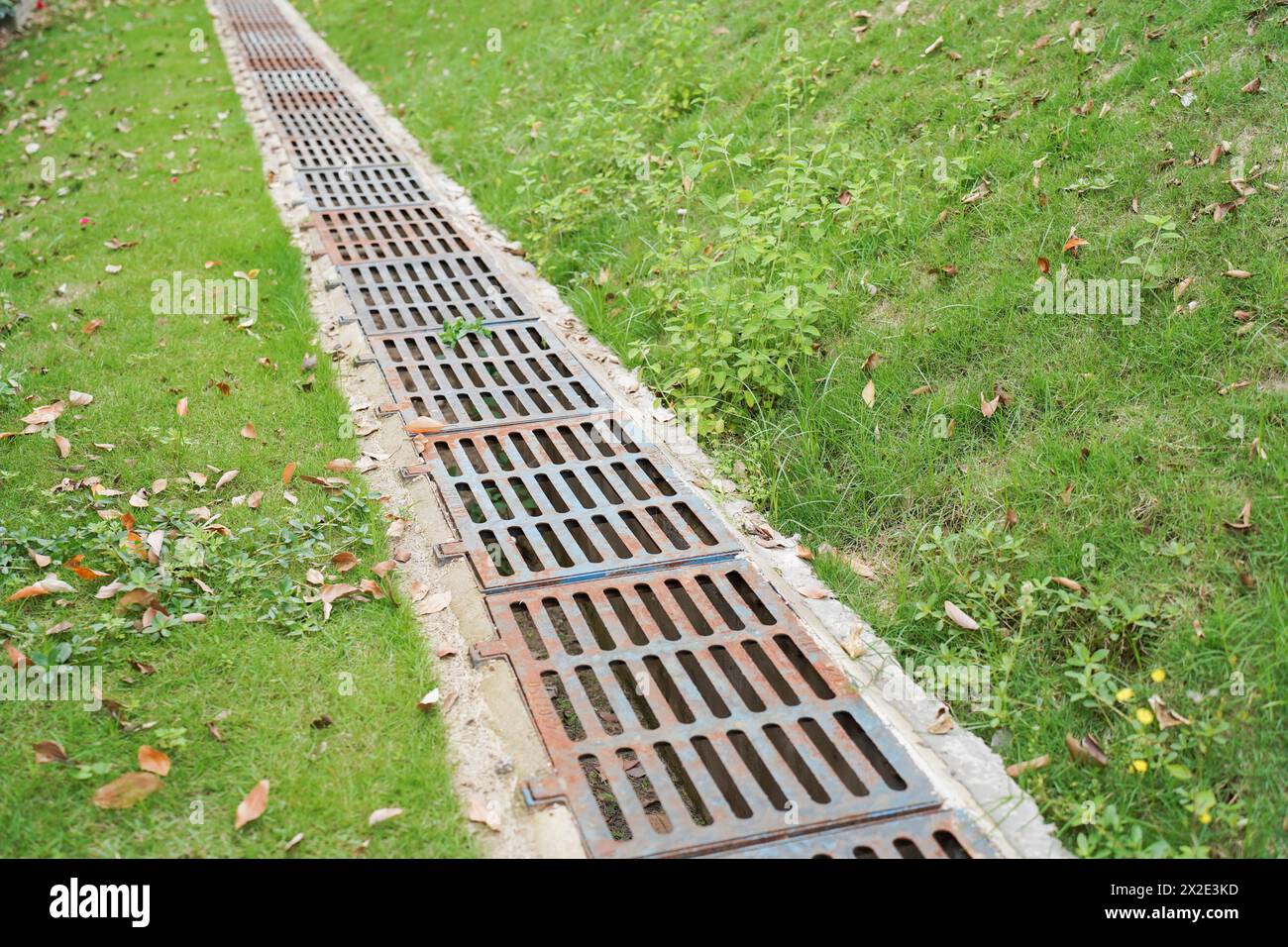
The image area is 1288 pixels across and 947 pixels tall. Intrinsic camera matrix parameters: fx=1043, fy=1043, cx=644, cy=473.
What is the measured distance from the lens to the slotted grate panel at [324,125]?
7816 mm

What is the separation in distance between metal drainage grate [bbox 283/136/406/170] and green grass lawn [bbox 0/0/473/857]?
3.59 feet

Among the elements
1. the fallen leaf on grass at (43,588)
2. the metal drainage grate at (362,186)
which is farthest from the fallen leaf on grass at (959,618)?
the metal drainage grate at (362,186)

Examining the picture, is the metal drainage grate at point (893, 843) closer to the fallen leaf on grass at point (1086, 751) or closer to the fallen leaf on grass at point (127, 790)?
the fallen leaf on grass at point (1086, 751)

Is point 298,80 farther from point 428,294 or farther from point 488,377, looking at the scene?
point 488,377

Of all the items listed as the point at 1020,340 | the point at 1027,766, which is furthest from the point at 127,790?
the point at 1020,340

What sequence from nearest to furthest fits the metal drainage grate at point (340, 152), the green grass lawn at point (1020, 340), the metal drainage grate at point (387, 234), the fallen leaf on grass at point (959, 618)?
the green grass lawn at point (1020, 340)
the fallen leaf on grass at point (959, 618)
the metal drainage grate at point (387, 234)
the metal drainage grate at point (340, 152)

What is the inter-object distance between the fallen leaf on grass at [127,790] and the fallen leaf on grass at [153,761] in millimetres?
18

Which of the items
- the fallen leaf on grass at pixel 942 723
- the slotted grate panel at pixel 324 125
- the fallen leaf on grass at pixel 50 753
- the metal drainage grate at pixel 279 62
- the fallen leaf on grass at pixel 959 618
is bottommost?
the fallen leaf on grass at pixel 942 723

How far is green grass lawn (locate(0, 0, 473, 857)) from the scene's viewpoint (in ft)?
8.00

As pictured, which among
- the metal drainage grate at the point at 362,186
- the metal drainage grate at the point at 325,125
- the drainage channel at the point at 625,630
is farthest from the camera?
the metal drainage grate at the point at 325,125

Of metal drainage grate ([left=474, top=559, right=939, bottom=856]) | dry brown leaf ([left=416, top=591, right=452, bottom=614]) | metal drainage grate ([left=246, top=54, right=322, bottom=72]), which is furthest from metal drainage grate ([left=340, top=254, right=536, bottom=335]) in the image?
metal drainage grate ([left=246, top=54, right=322, bottom=72])

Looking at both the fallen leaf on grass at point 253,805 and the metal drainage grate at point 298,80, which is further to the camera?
the metal drainage grate at point 298,80

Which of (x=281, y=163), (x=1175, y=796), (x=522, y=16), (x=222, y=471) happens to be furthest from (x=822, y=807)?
(x=522, y=16)

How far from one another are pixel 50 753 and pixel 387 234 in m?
3.98
